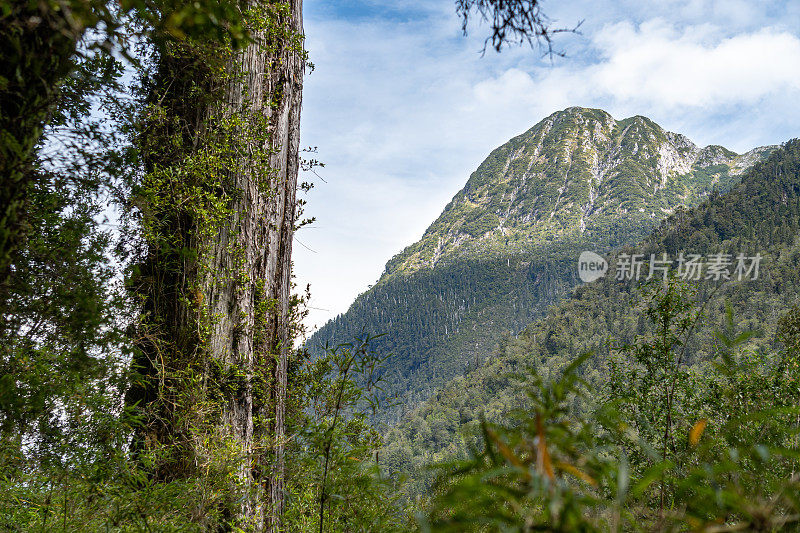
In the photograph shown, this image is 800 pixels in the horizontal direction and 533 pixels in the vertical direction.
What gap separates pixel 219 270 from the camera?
159 inches

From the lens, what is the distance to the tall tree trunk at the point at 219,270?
11.9ft

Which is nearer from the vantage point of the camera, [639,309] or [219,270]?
[219,270]

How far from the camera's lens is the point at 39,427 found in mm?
2592

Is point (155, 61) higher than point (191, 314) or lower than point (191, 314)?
higher

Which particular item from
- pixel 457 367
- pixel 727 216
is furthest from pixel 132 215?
pixel 457 367

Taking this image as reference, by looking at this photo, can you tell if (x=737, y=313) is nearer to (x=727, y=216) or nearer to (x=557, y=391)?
(x=727, y=216)

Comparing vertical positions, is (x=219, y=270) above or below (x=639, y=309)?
below

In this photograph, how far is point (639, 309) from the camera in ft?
242

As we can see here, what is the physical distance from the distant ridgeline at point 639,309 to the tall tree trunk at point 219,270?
2711 inches

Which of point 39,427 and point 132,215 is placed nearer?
point 39,427

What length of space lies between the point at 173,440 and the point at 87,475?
0.88 meters

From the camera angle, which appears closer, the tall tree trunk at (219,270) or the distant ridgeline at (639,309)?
the tall tree trunk at (219,270)

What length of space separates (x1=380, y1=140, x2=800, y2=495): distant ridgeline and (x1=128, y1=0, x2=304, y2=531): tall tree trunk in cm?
6886

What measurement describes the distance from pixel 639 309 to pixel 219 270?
80.3 metres
